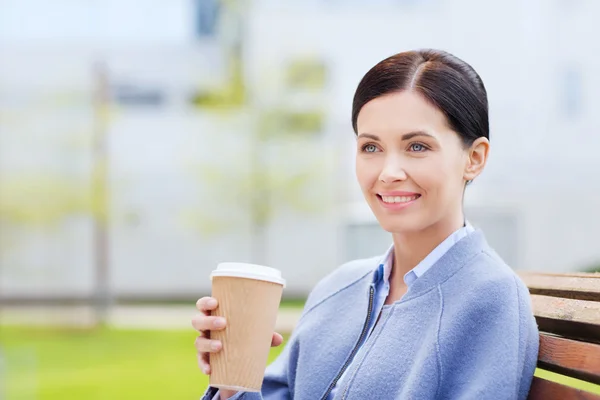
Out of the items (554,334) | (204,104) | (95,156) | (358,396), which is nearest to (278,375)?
(358,396)

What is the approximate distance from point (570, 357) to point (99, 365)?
6835 millimetres

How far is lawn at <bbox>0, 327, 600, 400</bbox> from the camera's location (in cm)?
650

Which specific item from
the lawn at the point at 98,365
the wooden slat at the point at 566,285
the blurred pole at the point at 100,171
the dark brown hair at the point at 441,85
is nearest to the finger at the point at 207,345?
the dark brown hair at the point at 441,85

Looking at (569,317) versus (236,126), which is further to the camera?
(236,126)

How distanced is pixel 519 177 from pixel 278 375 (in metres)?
9.56

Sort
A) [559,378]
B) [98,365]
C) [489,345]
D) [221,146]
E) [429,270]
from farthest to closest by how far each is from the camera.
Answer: [221,146] < [98,365] < [559,378] < [429,270] < [489,345]

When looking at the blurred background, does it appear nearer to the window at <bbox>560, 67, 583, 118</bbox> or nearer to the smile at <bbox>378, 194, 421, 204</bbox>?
the window at <bbox>560, 67, 583, 118</bbox>

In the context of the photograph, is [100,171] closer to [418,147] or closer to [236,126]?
[236,126]

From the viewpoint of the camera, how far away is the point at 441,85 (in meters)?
1.11

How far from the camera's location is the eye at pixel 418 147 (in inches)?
44.1

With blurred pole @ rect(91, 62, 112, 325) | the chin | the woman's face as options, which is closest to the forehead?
the woman's face

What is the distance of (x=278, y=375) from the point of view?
4.54 ft

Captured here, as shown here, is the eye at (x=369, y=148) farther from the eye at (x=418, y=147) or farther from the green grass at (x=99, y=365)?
the green grass at (x=99, y=365)

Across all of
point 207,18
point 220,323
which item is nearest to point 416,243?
point 220,323
